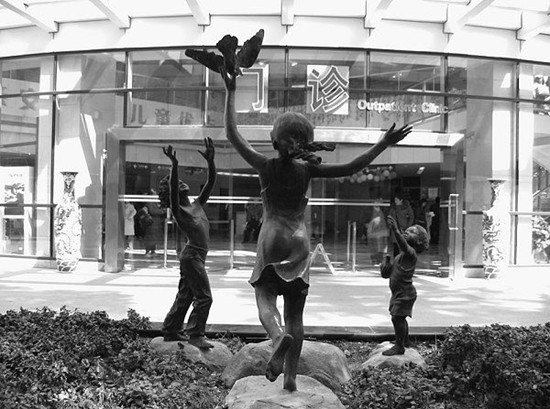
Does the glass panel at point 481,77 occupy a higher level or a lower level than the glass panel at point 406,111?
higher

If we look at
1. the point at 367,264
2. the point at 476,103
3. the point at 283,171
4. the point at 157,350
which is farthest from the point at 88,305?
the point at 476,103

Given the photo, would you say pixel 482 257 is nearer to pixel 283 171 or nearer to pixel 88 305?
pixel 88 305

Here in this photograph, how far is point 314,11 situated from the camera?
13.6 m

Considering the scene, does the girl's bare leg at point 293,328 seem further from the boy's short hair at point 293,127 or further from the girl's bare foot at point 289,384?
the boy's short hair at point 293,127

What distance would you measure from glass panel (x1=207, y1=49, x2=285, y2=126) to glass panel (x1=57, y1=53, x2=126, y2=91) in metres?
2.42

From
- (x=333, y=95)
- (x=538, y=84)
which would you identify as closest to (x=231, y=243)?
(x=333, y=95)

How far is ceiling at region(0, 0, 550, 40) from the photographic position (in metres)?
13.2

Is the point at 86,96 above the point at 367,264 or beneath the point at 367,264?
above

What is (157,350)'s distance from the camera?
5.14 metres

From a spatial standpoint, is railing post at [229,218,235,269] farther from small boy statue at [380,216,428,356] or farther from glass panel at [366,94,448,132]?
small boy statue at [380,216,428,356]

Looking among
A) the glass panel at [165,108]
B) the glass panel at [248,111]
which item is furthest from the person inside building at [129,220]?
the glass panel at [248,111]

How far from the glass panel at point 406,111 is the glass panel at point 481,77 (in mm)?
692

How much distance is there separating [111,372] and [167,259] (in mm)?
10153

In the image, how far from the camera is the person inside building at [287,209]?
11.3 feet
